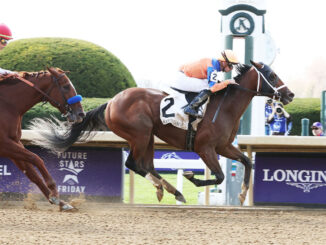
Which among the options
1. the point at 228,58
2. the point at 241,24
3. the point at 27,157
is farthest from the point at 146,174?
the point at 241,24

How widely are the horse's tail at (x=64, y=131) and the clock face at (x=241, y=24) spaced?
233cm

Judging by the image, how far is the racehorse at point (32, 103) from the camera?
591cm

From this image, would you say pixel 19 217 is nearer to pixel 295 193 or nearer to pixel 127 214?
pixel 127 214

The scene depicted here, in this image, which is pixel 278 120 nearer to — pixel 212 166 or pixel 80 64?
pixel 80 64

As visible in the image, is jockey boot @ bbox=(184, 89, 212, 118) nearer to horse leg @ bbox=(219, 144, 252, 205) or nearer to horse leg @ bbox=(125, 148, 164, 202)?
horse leg @ bbox=(219, 144, 252, 205)

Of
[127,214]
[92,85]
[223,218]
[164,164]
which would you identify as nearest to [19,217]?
[127,214]

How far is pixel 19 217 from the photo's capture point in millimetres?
5590

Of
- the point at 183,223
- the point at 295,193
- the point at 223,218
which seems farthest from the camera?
the point at 295,193

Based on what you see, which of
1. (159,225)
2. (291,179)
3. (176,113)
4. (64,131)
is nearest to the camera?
(159,225)

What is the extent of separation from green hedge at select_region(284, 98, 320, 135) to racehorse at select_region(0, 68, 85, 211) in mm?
11277

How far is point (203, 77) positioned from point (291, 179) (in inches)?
66.4

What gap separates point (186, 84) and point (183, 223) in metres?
1.73

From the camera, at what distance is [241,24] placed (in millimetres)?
8305

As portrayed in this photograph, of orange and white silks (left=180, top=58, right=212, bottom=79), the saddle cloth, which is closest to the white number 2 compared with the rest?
orange and white silks (left=180, top=58, right=212, bottom=79)
